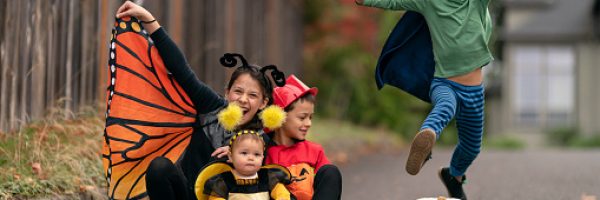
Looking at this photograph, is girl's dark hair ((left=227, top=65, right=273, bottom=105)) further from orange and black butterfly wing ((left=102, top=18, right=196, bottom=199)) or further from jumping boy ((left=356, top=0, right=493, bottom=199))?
jumping boy ((left=356, top=0, right=493, bottom=199))

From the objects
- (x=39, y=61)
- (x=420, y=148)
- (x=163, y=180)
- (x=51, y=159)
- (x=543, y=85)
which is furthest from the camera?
(x=543, y=85)

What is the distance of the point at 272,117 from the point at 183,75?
20.0 inches

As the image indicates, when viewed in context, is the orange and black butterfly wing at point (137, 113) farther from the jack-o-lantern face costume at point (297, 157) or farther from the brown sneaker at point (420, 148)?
the brown sneaker at point (420, 148)

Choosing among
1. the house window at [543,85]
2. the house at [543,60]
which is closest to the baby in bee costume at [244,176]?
the house at [543,60]

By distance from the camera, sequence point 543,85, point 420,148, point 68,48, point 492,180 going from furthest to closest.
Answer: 1. point 543,85
2. point 492,180
3. point 68,48
4. point 420,148

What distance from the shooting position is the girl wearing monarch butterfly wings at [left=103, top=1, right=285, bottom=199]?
4.17 metres

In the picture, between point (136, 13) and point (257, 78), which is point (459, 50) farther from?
point (136, 13)

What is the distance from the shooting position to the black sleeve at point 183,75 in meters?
4.22

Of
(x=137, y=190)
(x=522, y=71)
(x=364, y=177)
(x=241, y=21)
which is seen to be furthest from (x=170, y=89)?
(x=522, y=71)

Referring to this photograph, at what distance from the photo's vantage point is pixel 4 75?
561cm

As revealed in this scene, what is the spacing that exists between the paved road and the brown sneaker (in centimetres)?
238

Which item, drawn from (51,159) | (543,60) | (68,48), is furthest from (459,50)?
(543,60)

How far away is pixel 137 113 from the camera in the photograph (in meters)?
4.19

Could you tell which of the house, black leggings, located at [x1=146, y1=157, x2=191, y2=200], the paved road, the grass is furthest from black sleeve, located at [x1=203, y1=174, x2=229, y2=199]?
the house
